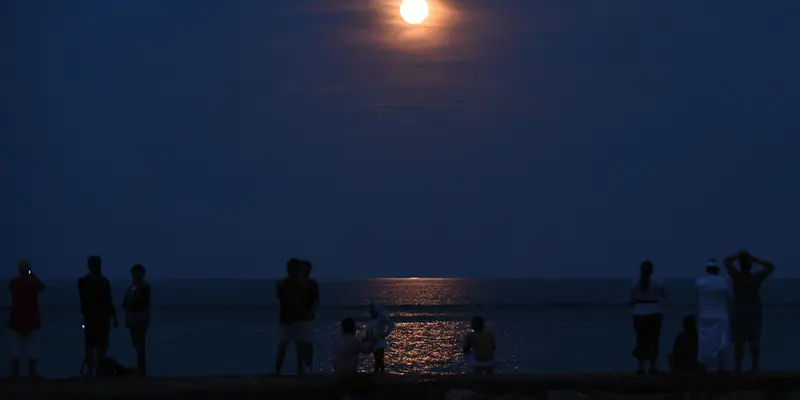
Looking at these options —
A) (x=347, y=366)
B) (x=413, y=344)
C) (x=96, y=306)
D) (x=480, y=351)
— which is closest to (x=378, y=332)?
(x=480, y=351)

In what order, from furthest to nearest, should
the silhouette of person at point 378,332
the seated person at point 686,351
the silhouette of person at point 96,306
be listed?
the silhouette of person at point 378,332
the seated person at point 686,351
the silhouette of person at point 96,306

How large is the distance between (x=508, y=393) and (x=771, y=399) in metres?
3.12

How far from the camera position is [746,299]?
13.0 meters

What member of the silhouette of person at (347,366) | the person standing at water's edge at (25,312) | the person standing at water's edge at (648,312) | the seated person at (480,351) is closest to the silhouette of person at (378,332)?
the seated person at (480,351)

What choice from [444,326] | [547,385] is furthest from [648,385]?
[444,326]

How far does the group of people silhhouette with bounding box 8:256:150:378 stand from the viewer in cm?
1286

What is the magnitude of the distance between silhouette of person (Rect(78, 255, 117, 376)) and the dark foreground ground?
159 centimetres

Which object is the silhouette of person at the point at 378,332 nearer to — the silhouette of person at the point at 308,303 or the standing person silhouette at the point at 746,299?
the silhouette of person at the point at 308,303

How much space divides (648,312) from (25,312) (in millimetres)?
8821

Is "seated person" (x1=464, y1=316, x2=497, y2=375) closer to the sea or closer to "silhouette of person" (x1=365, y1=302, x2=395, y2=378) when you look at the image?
"silhouette of person" (x1=365, y1=302, x2=395, y2=378)

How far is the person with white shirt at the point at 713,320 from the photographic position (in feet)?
40.5

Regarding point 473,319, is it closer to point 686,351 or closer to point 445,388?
point 445,388

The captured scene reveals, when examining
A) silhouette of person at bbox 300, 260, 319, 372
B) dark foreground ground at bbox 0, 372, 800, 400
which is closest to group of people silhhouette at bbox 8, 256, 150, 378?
dark foreground ground at bbox 0, 372, 800, 400

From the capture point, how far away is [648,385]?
36.5 feet
